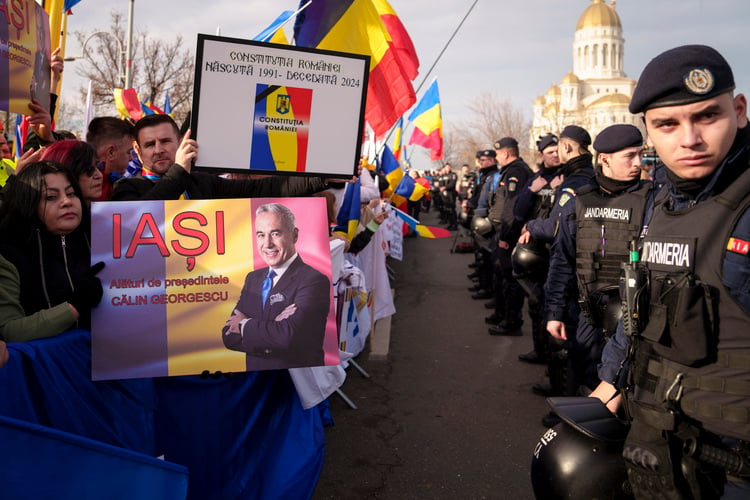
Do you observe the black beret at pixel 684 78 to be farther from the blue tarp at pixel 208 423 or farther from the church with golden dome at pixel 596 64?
the church with golden dome at pixel 596 64

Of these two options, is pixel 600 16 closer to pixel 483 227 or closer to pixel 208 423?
pixel 483 227

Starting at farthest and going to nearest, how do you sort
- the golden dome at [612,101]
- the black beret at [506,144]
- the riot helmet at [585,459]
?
the golden dome at [612,101]
the black beret at [506,144]
the riot helmet at [585,459]

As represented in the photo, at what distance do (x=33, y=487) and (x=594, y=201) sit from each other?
3.58 meters

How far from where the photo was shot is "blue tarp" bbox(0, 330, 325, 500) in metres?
2.66

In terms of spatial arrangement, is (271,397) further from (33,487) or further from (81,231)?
(33,487)

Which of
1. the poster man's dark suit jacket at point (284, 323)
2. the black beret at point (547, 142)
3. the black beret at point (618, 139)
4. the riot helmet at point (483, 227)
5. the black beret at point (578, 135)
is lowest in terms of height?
the poster man's dark suit jacket at point (284, 323)

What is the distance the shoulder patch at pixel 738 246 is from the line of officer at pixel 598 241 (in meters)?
1.90

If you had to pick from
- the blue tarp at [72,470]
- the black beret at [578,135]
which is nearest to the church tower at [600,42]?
the black beret at [578,135]

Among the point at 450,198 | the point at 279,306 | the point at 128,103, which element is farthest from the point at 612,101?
the point at 279,306

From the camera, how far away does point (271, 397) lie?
10.9ft

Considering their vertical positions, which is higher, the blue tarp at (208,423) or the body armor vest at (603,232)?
the body armor vest at (603,232)

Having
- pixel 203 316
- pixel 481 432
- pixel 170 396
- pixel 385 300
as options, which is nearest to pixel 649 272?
pixel 203 316

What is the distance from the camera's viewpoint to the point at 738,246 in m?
1.79

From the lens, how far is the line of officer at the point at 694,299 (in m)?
1.78
